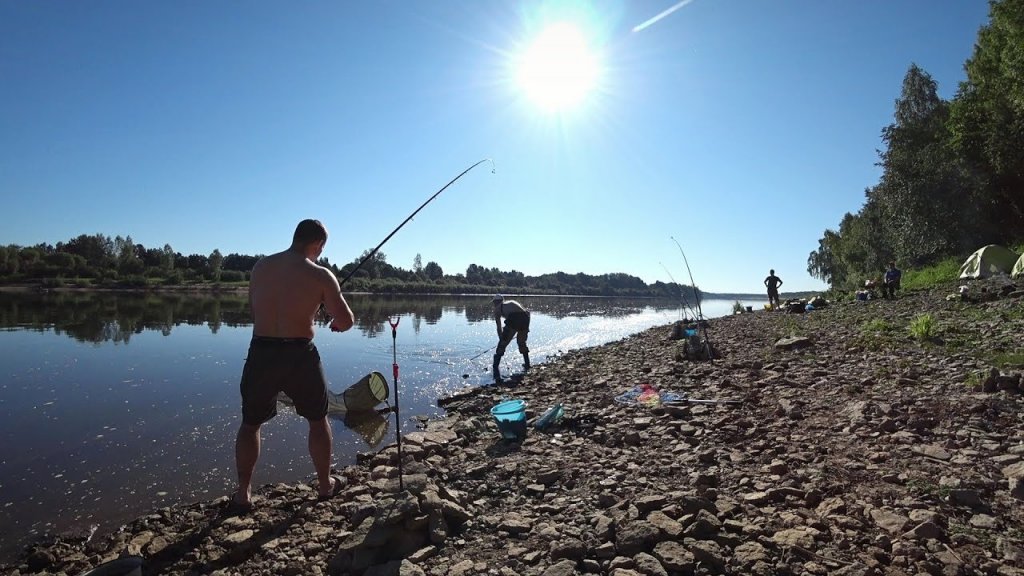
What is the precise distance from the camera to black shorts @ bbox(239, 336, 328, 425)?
422 centimetres

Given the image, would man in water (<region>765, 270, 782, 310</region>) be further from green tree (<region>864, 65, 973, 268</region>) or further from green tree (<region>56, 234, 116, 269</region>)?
green tree (<region>56, 234, 116, 269</region>)

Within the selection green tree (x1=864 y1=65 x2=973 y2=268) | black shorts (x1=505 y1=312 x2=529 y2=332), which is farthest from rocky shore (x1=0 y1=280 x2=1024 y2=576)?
green tree (x1=864 y1=65 x2=973 y2=268)

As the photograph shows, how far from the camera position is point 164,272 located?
9494cm

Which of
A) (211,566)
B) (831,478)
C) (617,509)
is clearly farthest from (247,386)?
(831,478)

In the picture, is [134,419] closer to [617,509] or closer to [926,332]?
[617,509]

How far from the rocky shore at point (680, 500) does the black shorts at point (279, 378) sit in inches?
41.3

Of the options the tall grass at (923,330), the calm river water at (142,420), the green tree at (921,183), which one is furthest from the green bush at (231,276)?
the tall grass at (923,330)

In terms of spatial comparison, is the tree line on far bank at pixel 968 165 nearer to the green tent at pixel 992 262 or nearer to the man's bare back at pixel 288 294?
the green tent at pixel 992 262

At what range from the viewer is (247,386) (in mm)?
4203

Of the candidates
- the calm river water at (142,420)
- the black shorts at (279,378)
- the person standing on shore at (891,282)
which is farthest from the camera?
the person standing on shore at (891,282)

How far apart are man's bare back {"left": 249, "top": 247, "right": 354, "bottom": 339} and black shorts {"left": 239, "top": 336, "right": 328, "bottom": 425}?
109 millimetres

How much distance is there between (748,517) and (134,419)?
1030cm

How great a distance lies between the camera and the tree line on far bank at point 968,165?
78.3 ft

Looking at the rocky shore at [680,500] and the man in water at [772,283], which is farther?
the man in water at [772,283]
